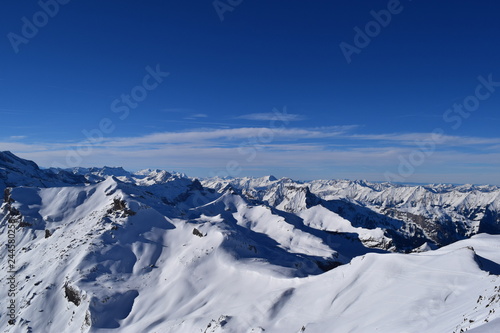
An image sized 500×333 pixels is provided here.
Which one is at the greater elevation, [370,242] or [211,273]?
[211,273]

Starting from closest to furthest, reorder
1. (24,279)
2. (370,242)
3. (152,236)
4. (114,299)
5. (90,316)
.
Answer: (90,316) → (114,299) → (24,279) → (152,236) → (370,242)

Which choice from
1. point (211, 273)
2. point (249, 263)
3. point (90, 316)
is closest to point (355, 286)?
point (249, 263)

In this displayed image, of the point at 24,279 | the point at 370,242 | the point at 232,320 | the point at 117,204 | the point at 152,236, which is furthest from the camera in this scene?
the point at 370,242

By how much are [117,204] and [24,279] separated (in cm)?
3437

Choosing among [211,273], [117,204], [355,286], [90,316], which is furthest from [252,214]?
[355,286]

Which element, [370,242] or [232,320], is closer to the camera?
[232,320]

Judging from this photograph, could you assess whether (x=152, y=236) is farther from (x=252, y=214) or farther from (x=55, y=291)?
(x=252, y=214)

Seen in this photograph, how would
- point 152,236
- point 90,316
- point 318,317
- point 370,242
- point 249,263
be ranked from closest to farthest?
point 318,317, point 90,316, point 249,263, point 152,236, point 370,242

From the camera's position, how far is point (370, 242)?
18538 centimetres

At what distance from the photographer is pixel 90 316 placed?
2434 inches

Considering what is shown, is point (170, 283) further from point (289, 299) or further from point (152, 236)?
point (289, 299)

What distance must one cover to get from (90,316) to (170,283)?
689 inches

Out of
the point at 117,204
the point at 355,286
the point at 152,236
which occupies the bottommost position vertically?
the point at 355,286

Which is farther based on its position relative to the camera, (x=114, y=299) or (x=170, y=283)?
(x=170, y=283)
